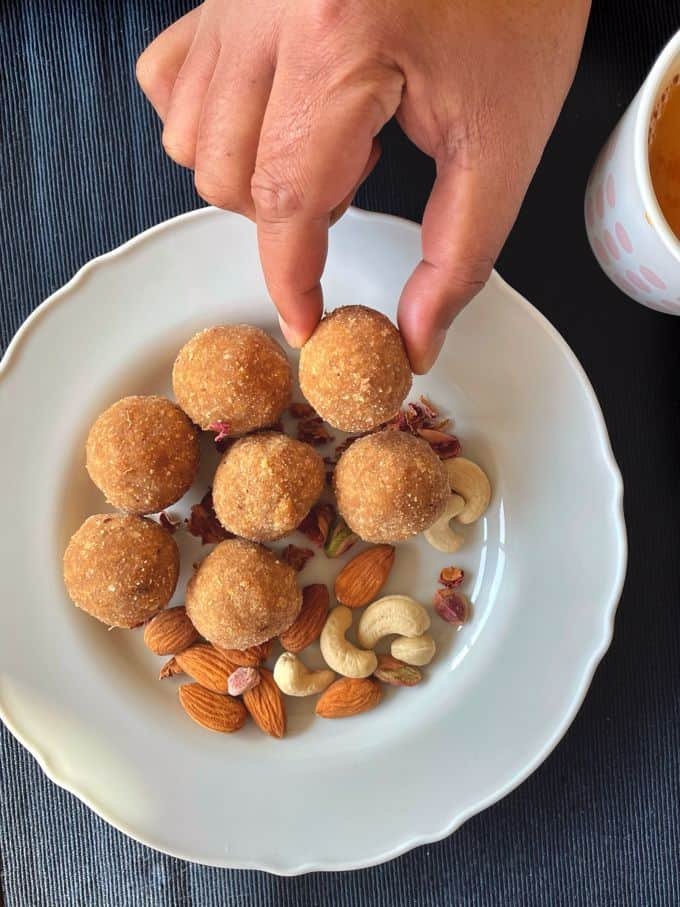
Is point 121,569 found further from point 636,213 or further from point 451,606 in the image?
point 636,213

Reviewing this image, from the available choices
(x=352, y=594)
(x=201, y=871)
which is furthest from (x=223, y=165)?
(x=201, y=871)

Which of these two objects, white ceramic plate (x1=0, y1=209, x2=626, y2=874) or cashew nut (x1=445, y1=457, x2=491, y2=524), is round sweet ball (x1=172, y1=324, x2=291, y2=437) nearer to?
white ceramic plate (x1=0, y1=209, x2=626, y2=874)

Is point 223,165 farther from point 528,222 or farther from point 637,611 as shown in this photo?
point 637,611

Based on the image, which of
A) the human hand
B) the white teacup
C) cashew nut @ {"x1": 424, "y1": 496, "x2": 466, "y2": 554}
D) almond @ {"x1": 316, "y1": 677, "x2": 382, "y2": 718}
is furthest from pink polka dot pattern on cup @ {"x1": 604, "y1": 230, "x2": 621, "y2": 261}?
almond @ {"x1": 316, "y1": 677, "x2": 382, "y2": 718}

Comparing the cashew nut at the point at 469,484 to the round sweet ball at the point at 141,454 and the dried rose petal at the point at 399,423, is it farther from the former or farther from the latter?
the round sweet ball at the point at 141,454

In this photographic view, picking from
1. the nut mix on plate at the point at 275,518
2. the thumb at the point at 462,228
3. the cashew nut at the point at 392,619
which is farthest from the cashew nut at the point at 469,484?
the thumb at the point at 462,228
